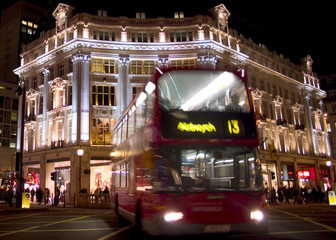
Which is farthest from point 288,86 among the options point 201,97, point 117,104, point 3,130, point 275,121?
point 3,130

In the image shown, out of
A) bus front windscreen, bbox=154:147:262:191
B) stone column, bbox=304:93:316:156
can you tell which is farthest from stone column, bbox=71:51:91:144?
stone column, bbox=304:93:316:156

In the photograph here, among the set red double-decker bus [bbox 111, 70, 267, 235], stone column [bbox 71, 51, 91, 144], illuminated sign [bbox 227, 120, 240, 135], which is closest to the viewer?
red double-decker bus [bbox 111, 70, 267, 235]

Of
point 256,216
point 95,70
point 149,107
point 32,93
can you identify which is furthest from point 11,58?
point 256,216

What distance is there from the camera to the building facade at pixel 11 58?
6656 cm

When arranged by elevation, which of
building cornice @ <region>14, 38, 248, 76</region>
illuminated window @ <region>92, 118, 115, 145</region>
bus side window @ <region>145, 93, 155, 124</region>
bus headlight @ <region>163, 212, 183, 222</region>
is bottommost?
bus headlight @ <region>163, 212, 183, 222</region>

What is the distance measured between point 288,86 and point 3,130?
5270 cm

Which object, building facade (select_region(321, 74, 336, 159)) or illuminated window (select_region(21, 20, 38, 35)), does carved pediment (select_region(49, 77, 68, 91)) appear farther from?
building facade (select_region(321, 74, 336, 159))

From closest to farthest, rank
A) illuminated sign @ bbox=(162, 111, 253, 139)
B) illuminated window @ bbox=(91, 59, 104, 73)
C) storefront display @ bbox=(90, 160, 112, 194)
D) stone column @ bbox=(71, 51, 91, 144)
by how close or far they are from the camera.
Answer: illuminated sign @ bbox=(162, 111, 253, 139), stone column @ bbox=(71, 51, 91, 144), storefront display @ bbox=(90, 160, 112, 194), illuminated window @ bbox=(91, 59, 104, 73)

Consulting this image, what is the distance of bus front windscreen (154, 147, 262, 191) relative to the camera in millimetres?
7829

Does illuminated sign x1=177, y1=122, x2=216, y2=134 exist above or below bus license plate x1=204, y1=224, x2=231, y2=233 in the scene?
above

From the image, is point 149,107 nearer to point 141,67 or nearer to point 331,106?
point 141,67

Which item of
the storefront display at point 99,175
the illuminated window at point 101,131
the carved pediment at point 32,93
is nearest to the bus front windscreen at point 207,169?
the storefront display at point 99,175

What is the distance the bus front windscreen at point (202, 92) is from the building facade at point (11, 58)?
60.1 metres

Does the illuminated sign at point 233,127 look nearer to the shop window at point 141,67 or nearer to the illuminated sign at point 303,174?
the shop window at point 141,67
